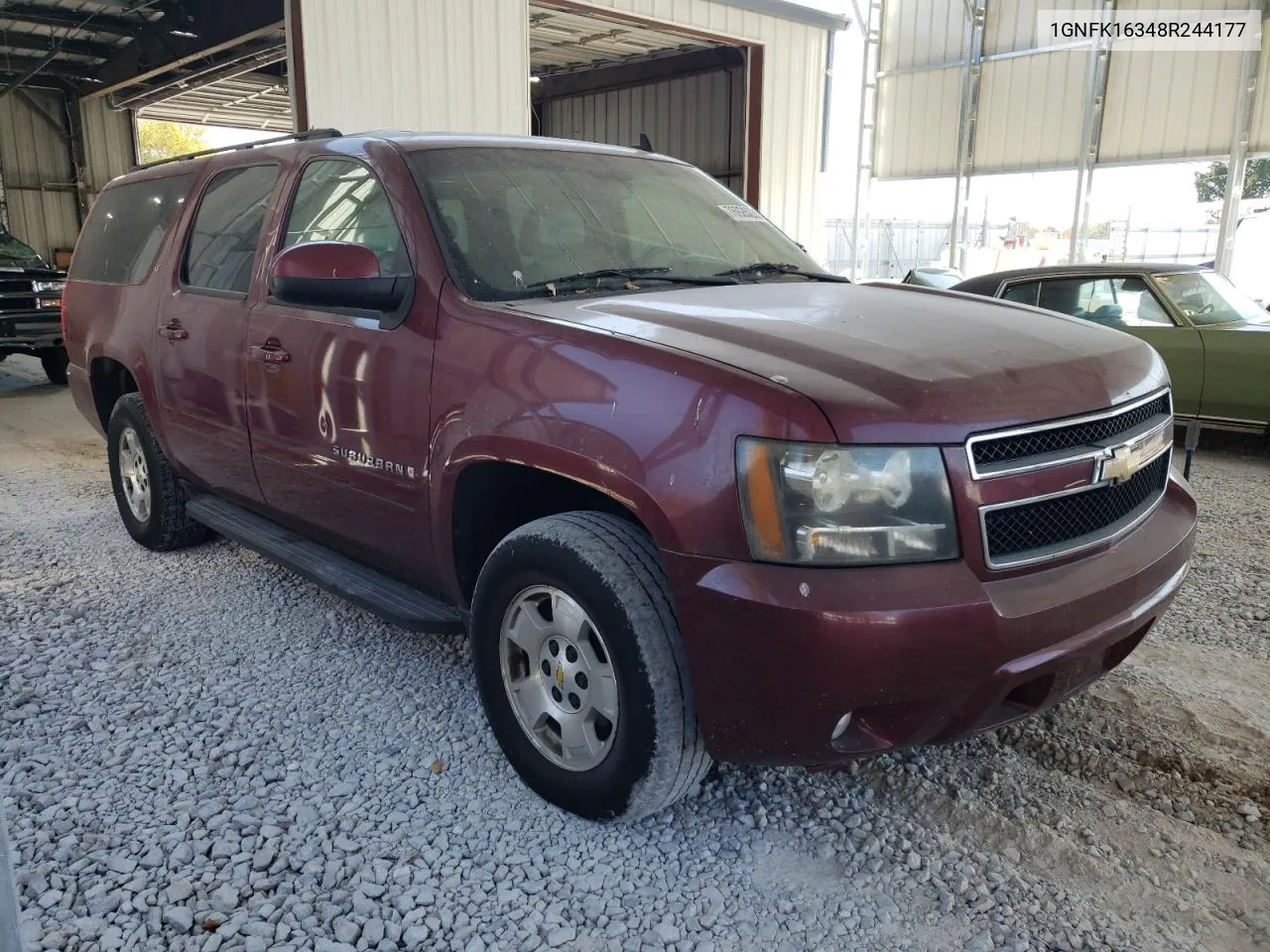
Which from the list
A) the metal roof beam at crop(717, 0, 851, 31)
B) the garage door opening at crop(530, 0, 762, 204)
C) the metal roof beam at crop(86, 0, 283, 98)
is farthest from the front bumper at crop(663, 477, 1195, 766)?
the garage door opening at crop(530, 0, 762, 204)

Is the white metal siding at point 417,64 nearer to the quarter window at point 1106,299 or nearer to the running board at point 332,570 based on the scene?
the quarter window at point 1106,299

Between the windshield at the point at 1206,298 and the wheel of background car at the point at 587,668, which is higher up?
the windshield at the point at 1206,298

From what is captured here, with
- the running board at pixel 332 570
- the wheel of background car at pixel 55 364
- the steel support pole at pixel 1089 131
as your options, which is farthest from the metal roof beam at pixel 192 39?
the steel support pole at pixel 1089 131

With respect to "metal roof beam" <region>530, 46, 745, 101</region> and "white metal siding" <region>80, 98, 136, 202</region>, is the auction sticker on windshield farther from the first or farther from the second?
"white metal siding" <region>80, 98, 136, 202</region>

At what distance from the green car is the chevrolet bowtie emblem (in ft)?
17.6

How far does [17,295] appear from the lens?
10773mm

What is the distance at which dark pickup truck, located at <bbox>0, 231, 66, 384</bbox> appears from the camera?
35.1 feet

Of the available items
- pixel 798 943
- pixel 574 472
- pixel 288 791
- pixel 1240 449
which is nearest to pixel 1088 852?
pixel 798 943

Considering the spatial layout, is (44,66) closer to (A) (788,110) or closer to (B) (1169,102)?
(A) (788,110)

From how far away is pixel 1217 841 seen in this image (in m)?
2.50

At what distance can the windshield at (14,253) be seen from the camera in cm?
1134

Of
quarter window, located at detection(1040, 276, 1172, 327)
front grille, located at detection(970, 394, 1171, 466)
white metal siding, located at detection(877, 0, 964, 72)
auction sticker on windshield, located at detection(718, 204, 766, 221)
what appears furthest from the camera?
white metal siding, located at detection(877, 0, 964, 72)

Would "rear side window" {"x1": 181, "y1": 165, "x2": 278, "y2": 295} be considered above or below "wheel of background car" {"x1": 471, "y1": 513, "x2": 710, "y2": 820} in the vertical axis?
above

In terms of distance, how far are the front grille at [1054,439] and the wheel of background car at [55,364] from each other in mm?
11902
